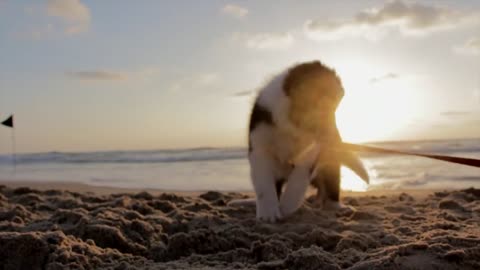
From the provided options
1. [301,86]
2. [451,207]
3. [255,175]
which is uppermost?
[301,86]

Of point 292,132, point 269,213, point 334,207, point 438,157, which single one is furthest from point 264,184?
point 438,157

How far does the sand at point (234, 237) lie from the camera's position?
2.43 metres

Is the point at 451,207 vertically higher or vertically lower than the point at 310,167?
lower

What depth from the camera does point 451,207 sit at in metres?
4.41

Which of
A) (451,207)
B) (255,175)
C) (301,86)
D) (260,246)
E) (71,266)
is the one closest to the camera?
(71,266)

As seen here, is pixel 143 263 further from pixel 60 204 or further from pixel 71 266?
pixel 60 204

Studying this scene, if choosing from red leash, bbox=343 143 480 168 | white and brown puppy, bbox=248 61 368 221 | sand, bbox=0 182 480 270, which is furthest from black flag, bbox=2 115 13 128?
red leash, bbox=343 143 480 168

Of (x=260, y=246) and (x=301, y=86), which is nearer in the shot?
(x=260, y=246)

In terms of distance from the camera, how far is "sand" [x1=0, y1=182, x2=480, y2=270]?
2.43m

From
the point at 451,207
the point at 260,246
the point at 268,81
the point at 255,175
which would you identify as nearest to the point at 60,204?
the point at 255,175

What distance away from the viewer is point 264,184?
4070 mm

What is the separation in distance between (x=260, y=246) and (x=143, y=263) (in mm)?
628

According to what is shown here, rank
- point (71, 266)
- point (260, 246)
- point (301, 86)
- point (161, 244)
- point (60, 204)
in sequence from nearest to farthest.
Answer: point (71, 266) < point (260, 246) < point (161, 244) < point (301, 86) < point (60, 204)

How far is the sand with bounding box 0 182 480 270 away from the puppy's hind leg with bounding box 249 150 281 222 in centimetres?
13
